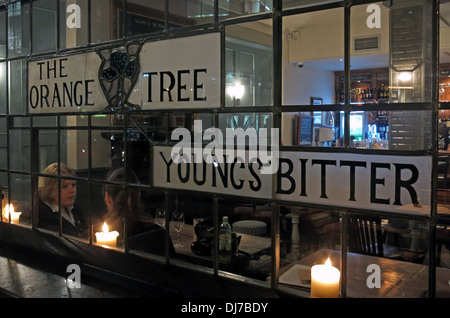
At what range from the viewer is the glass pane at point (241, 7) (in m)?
1.63

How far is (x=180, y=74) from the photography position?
1867 millimetres

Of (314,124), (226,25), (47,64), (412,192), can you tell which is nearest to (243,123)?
(314,124)

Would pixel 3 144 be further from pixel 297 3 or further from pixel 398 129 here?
pixel 398 129

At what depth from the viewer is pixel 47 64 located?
8.09 ft

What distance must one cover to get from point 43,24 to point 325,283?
220cm

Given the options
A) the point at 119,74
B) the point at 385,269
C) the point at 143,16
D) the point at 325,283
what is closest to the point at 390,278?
the point at 385,269

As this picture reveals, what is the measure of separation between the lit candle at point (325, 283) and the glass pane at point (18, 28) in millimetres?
2242

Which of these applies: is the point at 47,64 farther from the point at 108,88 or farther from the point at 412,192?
the point at 412,192

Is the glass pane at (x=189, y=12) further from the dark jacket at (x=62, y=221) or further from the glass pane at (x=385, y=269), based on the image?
the dark jacket at (x=62, y=221)

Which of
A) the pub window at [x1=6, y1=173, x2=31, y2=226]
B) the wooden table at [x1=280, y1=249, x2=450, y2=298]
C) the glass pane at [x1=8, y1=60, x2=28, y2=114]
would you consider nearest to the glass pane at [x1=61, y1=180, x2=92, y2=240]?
the pub window at [x1=6, y1=173, x2=31, y2=226]

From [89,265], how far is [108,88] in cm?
95

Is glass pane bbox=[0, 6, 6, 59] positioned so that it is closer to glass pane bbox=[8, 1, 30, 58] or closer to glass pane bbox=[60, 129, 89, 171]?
glass pane bbox=[8, 1, 30, 58]

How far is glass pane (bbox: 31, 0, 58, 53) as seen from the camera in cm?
249

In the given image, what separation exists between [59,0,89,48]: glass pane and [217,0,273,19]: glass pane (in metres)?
0.90
